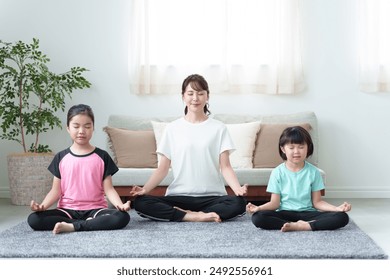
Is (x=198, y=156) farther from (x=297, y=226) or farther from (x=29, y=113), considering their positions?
(x=29, y=113)

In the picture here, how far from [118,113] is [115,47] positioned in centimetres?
54

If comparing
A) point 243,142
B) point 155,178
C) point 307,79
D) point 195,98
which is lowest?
point 155,178

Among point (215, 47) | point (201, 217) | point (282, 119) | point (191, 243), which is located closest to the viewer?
point (191, 243)

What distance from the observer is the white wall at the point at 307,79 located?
552 centimetres

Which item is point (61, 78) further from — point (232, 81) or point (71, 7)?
point (232, 81)

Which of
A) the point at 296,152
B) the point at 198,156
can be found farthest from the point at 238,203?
the point at 296,152

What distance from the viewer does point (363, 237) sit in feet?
11.1

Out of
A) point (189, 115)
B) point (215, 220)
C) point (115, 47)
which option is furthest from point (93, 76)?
point (215, 220)

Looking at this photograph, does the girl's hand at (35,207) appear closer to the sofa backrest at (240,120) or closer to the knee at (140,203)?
the knee at (140,203)

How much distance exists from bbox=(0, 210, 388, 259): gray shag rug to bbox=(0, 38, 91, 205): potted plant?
4.61ft

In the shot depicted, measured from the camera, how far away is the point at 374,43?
17.8 ft

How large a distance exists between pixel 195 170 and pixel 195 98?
0.42 meters

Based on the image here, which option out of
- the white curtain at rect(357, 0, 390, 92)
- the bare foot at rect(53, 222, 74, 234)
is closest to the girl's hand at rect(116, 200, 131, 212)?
the bare foot at rect(53, 222, 74, 234)

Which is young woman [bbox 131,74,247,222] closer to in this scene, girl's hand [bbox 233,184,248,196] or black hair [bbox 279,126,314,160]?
girl's hand [bbox 233,184,248,196]
